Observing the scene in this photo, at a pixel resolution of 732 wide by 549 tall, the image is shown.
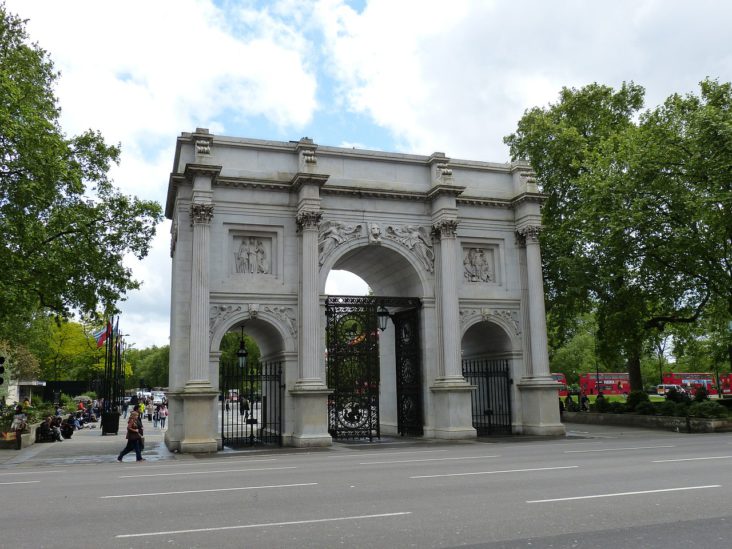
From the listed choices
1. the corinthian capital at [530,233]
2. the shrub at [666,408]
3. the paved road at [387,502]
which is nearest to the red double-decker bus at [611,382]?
the shrub at [666,408]

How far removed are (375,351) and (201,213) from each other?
8.55m

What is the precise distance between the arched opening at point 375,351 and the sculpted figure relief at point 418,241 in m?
0.52

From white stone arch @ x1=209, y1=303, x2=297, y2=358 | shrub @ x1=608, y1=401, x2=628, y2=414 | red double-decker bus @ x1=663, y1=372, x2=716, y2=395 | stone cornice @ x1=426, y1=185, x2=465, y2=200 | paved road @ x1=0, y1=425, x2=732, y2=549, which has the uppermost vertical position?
stone cornice @ x1=426, y1=185, x2=465, y2=200

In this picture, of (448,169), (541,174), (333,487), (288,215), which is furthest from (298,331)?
(541,174)

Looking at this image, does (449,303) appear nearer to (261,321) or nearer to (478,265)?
(478,265)

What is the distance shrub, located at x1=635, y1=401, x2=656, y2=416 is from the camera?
33.2 metres

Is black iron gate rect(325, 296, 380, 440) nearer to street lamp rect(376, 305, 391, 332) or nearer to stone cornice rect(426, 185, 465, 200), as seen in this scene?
street lamp rect(376, 305, 391, 332)

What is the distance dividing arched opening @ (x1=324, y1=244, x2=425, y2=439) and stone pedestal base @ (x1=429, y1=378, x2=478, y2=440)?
1.46m

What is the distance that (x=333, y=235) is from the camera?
26906 mm

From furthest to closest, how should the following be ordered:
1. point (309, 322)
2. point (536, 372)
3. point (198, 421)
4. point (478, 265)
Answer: point (478, 265)
point (536, 372)
point (309, 322)
point (198, 421)

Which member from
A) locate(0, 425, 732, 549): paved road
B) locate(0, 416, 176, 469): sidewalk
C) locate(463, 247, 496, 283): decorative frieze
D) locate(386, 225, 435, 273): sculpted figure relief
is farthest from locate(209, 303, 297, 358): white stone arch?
locate(463, 247, 496, 283): decorative frieze

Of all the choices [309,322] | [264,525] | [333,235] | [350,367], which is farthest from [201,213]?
[264,525]

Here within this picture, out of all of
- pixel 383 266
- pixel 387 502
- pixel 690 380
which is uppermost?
pixel 383 266

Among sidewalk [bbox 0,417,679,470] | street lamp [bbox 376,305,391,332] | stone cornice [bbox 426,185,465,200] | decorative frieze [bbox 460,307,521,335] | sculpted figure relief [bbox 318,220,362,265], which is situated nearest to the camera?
sidewalk [bbox 0,417,679,470]
